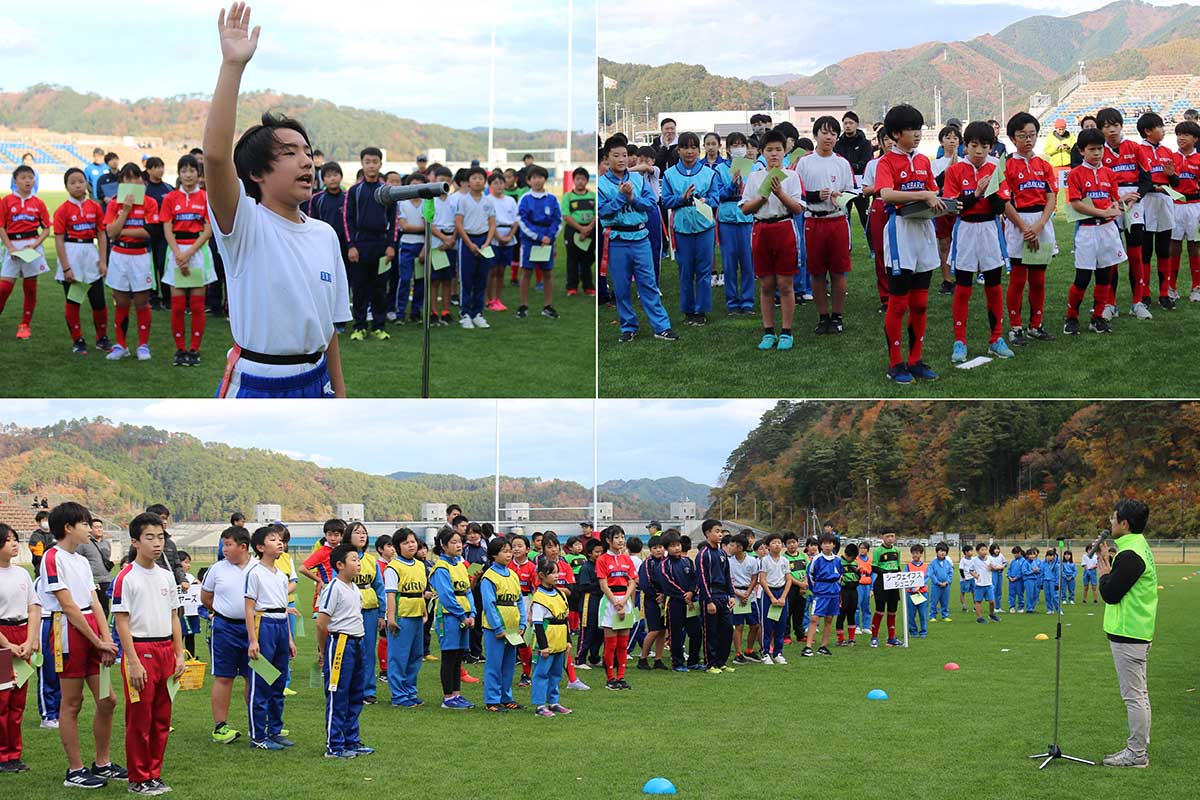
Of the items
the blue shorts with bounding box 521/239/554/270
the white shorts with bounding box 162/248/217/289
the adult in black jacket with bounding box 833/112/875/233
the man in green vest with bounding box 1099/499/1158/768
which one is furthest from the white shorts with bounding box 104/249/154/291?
the man in green vest with bounding box 1099/499/1158/768

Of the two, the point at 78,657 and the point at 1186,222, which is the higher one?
the point at 1186,222

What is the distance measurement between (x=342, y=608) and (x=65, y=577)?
55.5 inches

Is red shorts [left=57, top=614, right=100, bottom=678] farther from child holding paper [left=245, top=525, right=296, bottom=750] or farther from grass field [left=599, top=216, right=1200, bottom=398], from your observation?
grass field [left=599, top=216, right=1200, bottom=398]

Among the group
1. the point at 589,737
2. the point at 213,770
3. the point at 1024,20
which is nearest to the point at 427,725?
the point at 589,737

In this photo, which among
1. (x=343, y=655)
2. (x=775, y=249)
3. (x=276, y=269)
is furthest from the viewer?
→ (x=775, y=249)

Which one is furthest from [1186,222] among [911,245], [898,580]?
[898,580]

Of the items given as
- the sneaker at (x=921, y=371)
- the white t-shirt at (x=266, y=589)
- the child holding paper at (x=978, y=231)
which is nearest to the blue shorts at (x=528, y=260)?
the child holding paper at (x=978, y=231)

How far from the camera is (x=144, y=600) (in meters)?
5.39

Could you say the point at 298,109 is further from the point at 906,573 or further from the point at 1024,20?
the point at 906,573

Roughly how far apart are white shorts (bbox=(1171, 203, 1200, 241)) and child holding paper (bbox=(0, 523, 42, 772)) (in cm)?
1041

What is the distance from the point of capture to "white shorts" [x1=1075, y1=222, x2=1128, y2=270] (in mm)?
11164

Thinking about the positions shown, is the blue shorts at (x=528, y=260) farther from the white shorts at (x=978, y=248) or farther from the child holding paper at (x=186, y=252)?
the white shorts at (x=978, y=248)

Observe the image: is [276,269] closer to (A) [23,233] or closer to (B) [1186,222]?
(A) [23,233]

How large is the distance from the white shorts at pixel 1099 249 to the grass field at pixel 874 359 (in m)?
0.55
